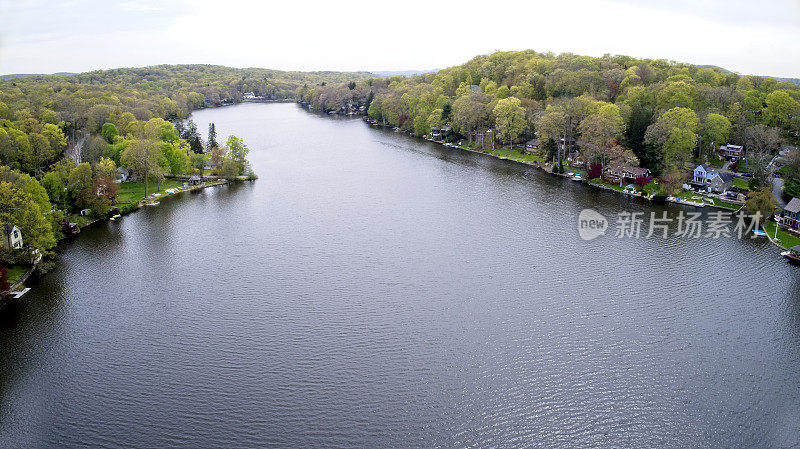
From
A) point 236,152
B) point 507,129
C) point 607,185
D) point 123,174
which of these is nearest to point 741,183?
point 607,185

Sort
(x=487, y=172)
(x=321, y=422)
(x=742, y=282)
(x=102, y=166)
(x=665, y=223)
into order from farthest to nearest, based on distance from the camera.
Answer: (x=487, y=172) → (x=102, y=166) → (x=665, y=223) → (x=742, y=282) → (x=321, y=422)

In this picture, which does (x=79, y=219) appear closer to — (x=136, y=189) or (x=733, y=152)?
(x=136, y=189)

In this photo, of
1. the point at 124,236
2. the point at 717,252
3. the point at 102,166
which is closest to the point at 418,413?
the point at 717,252

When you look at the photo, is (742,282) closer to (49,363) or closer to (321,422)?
(321,422)

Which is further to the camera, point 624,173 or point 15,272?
point 624,173

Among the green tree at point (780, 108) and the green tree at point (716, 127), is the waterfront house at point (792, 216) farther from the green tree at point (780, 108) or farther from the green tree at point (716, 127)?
the green tree at point (780, 108)

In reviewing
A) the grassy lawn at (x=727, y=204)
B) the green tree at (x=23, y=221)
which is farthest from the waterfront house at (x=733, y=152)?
the green tree at (x=23, y=221)
